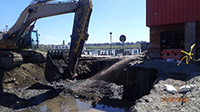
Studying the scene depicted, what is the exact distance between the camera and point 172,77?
684cm

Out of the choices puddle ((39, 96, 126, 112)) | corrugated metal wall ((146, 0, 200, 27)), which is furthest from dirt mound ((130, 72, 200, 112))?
corrugated metal wall ((146, 0, 200, 27))

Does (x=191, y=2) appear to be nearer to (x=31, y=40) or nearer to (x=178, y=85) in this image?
(x=178, y=85)

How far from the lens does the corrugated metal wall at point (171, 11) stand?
10.0 meters

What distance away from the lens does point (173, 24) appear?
11211mm

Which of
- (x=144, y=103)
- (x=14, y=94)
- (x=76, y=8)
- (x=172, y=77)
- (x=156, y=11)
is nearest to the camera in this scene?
(x=144, y=103)

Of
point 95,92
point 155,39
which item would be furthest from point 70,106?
point 155,39

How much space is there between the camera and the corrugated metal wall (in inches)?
395

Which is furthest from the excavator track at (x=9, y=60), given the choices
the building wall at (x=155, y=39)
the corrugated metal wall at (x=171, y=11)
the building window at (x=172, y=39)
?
the building window at (x=172, y=39)

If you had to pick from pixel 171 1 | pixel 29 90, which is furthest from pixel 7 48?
pixel 171 1

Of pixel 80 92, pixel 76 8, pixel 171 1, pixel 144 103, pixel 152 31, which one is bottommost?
pixel 80 92

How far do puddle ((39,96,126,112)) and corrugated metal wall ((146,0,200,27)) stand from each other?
6.94 m

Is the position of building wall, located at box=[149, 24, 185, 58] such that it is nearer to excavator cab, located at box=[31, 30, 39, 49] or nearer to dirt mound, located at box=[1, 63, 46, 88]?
dirt mound, located at box=[1, 63, 46, 88]

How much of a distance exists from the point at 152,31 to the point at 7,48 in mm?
10501

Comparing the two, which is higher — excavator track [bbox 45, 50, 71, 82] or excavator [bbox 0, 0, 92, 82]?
excavator [bbox 0, 0, 92, 82]
